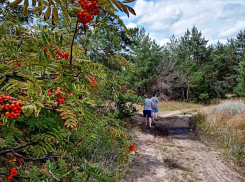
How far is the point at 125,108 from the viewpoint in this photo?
7465 mm

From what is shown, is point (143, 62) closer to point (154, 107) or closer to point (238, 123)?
point (154, 107)

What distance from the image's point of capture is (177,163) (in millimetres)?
4688

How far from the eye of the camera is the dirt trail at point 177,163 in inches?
154

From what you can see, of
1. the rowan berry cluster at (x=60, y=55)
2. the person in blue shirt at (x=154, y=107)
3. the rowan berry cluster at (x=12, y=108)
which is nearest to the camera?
the rowan berry cluster at (x=12, y=108)

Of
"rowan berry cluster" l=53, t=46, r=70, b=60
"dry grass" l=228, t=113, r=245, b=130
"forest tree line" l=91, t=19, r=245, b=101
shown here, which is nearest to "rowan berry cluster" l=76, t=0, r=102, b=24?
"rowan berry cluster" l=53, t=46, r=70, b=60

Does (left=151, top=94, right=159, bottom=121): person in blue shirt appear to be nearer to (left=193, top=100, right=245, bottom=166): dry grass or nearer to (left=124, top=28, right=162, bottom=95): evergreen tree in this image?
(left=193, top=100, right=245, bottom=166): dry grass

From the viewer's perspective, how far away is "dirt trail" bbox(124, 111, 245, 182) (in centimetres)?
390

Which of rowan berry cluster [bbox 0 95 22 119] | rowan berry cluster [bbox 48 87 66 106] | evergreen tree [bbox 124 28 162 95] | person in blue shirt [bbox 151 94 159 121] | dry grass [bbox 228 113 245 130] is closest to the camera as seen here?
rowan berry cluster [bbox 0 95 22 119]

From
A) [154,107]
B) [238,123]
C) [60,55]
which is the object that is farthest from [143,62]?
[60,55]

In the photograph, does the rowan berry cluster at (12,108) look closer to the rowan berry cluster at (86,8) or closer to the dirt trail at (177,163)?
the rowan berry cluster at (86,8)

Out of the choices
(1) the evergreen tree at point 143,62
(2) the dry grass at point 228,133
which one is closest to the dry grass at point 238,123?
(2) the dry grass at point 228,133

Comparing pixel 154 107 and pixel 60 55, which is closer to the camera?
pixel 60 55

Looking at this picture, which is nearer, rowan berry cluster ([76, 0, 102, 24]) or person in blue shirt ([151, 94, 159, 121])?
rowan berry cluster ([76, 0, 102, 24])

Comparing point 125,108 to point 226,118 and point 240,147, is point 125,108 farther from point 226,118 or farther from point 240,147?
point 226,118
